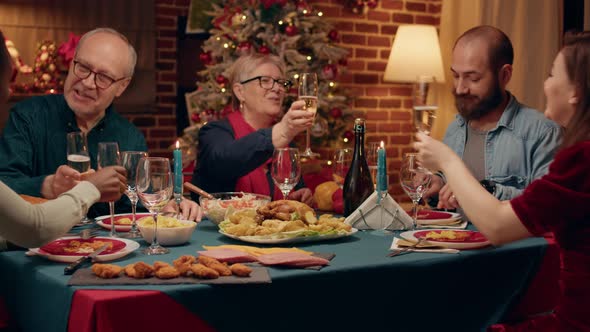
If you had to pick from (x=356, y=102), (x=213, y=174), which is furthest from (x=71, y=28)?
(x=213, y=174)

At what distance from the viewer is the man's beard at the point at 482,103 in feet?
9.73

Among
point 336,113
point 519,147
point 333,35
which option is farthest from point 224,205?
point 333,35

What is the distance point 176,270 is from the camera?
1.59 meters

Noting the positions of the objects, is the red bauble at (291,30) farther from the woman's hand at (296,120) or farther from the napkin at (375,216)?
the napkin at (375,216)

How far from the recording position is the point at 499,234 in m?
1.67

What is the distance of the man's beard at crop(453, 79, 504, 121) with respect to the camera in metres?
2.96

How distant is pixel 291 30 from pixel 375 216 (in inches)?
115

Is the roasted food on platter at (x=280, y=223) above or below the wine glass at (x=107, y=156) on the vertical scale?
below

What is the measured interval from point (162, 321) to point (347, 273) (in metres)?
0.48

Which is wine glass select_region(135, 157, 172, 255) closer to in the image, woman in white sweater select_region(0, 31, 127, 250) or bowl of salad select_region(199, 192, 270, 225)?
woman in white sweater select_region(0, 31, 127, 250)

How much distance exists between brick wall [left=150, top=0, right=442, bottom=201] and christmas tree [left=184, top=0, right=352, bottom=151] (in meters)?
0.42

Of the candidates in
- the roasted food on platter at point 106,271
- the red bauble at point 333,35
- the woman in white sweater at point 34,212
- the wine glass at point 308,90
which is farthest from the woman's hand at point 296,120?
the red bauble at point 333,35

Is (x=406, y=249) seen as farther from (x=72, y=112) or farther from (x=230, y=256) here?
(x=72, y=112)

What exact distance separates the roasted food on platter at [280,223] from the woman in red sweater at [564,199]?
0.44 m
